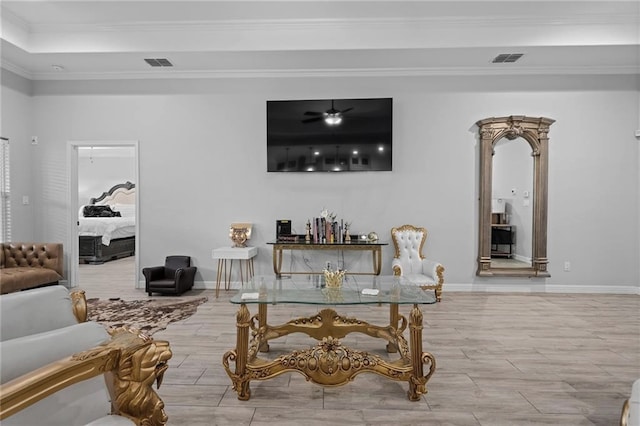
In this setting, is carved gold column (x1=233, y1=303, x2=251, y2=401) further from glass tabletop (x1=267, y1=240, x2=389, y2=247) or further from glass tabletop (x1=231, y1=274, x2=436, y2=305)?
glass tabletop (x1=267, y1=240, x2=389, y2=247)

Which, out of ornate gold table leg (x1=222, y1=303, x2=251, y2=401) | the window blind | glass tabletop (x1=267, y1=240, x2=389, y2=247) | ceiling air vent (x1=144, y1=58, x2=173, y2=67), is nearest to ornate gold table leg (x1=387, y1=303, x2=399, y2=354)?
ornate gold table leg (x1=222, y1=303, x2=251, y2=401)

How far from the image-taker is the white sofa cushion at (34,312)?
122 cm

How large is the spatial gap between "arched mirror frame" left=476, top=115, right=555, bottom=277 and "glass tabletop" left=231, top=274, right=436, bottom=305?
2805mm

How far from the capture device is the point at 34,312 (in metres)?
1.30

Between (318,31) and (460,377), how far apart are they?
409 cm

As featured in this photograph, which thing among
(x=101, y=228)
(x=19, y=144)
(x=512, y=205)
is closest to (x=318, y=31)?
(x=512, y=205)

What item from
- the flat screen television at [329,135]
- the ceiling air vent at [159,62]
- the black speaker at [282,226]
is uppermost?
the ceiling air vent at [159,62]

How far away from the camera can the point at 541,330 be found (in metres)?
3.59

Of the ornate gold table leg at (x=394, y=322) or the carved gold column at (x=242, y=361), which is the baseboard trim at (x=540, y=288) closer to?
the ornate gold table leg at (x=394, y=322)

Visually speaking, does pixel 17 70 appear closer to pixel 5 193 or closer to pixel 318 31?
pixel 5 193

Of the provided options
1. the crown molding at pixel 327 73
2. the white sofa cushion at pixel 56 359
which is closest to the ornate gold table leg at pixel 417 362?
the white sofa cushion at pixel 56 359

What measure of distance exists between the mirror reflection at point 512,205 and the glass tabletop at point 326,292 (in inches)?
125

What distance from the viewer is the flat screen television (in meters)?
5.20

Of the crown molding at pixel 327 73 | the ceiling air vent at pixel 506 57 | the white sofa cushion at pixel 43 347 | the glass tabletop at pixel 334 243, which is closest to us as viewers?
the white sofa cushion at pixel 43 347
